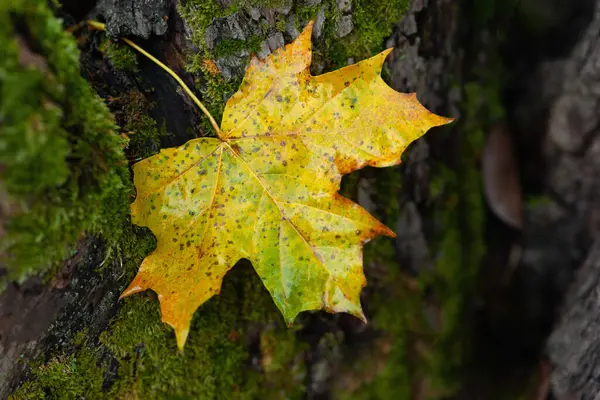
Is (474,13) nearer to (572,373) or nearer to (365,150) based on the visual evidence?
(365,150)

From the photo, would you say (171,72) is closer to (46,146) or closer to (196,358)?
(46,146)

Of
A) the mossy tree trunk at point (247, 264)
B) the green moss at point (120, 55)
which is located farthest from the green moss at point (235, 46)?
the green moss at point (120, 55)

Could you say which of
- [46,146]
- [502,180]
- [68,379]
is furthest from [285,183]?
[502,180]

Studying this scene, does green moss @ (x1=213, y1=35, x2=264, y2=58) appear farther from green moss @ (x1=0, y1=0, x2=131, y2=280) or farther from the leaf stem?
green moss @ (x1=0, y1=0, x2=131, y2=280)

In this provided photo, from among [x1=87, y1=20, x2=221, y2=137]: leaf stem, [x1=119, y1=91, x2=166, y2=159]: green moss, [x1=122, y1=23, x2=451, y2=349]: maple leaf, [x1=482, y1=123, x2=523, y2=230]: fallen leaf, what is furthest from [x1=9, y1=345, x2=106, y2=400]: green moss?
[x1=482, y1=123, x2=523, y2=230]: fallen leaf

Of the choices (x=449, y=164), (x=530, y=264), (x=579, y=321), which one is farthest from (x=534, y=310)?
(x=449, y=164)
